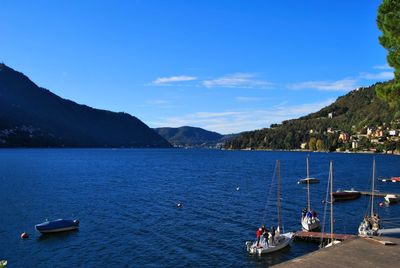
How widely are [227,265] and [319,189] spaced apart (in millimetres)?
61548

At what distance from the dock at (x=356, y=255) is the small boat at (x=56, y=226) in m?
31.7

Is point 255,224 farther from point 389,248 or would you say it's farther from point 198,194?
point 198,194

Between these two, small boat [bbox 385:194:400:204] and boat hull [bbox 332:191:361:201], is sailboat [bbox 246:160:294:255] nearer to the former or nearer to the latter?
boat hull [bbox 332:191:361:201]

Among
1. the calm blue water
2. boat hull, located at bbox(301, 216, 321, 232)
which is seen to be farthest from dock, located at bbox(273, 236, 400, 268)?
boat hull, located at bbox(301, 216, 321, 232)

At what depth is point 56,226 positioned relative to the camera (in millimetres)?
48594

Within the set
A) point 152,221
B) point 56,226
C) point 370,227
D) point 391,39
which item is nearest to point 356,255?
point 391,39

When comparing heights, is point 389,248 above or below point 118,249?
above

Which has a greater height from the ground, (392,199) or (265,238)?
(392,199)

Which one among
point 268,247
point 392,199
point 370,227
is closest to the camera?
point 268,247

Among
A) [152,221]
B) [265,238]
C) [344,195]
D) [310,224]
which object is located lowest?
[152,221]

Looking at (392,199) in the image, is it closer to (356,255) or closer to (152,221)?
(152,221)

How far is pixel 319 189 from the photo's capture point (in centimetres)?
9212

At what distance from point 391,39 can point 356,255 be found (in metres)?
14.7

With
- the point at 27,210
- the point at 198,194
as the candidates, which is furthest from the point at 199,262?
the point at 198,194
